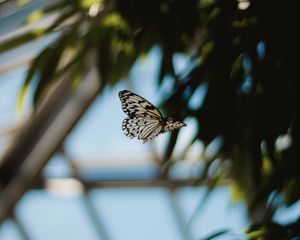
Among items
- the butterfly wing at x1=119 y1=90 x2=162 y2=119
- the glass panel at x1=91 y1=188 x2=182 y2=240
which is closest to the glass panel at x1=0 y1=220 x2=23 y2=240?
the glass panel at x1=91 y1=188 x2=182 y2=240

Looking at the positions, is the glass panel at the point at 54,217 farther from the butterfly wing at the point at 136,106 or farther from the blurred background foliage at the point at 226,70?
the butterfly wing at the point at 136,106

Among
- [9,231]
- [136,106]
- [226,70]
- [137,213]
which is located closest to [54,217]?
[9,231]

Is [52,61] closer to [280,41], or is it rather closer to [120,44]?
[120,44]

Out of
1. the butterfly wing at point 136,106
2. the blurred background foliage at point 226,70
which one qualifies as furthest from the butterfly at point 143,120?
the blurred background foliage at point 226,70

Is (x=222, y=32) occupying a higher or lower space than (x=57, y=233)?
lower

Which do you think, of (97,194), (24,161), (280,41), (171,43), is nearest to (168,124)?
(280,41)

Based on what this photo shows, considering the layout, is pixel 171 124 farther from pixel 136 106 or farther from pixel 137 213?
pixel 137 213

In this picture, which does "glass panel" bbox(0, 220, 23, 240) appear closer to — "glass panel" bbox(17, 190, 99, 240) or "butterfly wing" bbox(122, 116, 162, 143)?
"glass panel" bbox(17, 190, 99, 240)
